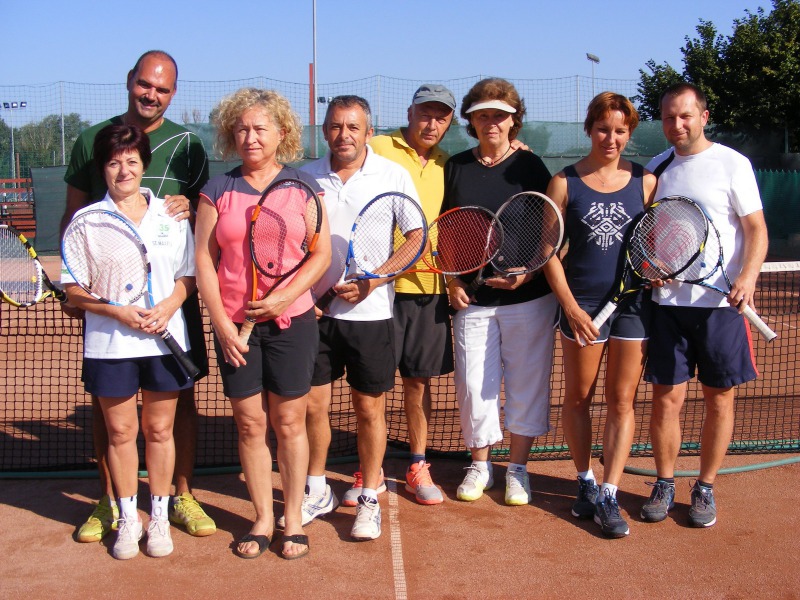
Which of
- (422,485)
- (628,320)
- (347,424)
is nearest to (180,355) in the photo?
(422,485)

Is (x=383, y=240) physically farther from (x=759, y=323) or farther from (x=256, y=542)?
(x=759, y=323)

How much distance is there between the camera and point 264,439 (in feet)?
11.6

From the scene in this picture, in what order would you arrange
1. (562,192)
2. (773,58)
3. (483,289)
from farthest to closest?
(773,58)
(483,289)
(562,192)

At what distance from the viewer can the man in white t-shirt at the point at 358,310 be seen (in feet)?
12.0

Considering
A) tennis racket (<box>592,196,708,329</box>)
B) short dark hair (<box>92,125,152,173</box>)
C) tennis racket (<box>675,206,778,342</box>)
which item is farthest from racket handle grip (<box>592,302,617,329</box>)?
short dark hair (<box>92,125,152,173</box>)

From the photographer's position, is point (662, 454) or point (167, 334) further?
point (662, 454)

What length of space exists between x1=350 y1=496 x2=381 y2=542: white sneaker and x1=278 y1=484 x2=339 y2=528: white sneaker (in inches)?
7.9

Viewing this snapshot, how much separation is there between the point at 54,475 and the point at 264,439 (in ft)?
5.44

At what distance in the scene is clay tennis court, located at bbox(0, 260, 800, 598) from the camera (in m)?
3.29

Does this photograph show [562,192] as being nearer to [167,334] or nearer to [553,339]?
[553,339]

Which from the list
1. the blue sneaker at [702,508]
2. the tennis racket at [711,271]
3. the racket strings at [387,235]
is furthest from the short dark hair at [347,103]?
the blue sneaker at [702,508]

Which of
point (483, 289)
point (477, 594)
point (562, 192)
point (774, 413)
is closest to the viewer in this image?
point (477, 594)

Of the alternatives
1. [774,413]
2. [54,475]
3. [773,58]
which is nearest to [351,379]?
[54,475]

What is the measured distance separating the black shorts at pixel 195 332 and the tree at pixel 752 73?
62.3ft
